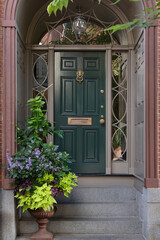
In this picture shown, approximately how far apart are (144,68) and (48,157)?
72.0 inches

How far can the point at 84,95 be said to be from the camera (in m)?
5.52

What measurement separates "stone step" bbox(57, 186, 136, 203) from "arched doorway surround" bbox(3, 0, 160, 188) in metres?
0.82

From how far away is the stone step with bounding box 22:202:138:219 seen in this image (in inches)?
190

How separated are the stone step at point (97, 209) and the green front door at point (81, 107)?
70 cm

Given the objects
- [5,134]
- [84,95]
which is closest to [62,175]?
[5,134]

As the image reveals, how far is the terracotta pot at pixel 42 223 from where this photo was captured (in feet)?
13.7

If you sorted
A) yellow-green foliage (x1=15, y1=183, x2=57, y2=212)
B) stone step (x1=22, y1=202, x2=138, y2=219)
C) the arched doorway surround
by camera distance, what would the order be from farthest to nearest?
stone step (x1=22, y1=202, x2=138, y2=219) → the arched doorway surround → yellow-green foliage (x1=15, y1=183, x2=57, y2=212)

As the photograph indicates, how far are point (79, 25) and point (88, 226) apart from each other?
334 centimetres

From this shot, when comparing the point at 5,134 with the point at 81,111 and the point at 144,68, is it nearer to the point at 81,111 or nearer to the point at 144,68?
the point at 81,111

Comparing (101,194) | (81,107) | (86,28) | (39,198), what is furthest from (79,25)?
(39,198)

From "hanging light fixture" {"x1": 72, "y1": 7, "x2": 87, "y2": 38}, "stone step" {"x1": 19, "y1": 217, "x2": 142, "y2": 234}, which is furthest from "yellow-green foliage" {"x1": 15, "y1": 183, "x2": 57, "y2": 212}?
"hanging light fixture" {"x1": 72, "y1": 7, "x2": 87, "y2": 38}

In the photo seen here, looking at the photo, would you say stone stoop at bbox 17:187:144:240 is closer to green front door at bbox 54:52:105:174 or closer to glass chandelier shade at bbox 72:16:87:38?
green front door at bbox 54:52:105:174

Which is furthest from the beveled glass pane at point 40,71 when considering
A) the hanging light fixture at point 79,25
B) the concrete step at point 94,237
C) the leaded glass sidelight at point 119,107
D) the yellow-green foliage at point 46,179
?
the concrete step at point 94,237

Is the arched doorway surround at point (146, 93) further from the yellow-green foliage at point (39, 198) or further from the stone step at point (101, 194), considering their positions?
the stone step at point (101, 194)
